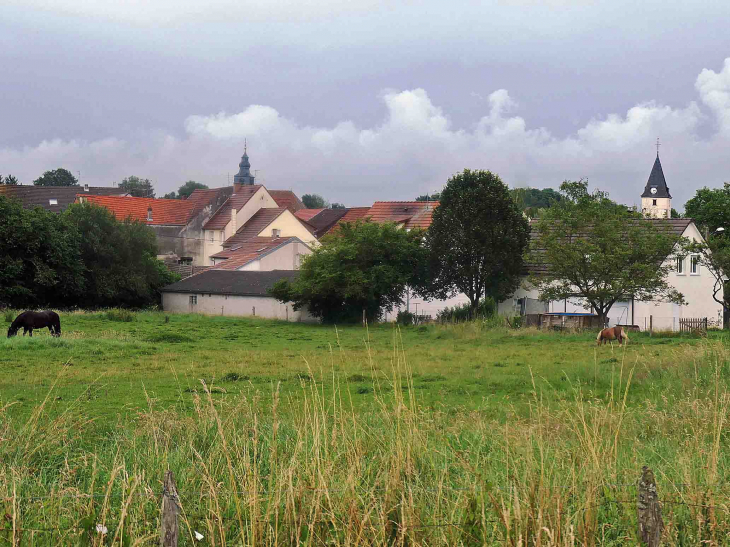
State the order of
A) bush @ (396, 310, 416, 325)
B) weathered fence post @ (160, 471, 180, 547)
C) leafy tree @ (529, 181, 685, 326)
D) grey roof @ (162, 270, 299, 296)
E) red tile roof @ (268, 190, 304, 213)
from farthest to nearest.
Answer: red tile roof @ (268, 190, 304, 213)
grey roof @ (162, 270, 299, 296)
bush @ (396, 310, 416, 325)
leafy tree @ (529, 181, 685, 326)
weathered fence post @ (160, 471, 180, 547)

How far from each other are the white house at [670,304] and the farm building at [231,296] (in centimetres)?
1223

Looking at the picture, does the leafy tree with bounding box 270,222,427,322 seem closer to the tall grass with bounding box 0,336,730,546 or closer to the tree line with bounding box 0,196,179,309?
the tree line with bounding box 0,196,179,309

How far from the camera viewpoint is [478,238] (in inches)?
1689

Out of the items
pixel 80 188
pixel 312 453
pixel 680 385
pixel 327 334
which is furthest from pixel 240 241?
pixel 312 453

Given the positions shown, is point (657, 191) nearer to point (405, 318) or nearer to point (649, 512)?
point (405, 318)

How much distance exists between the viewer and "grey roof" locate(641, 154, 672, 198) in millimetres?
130500

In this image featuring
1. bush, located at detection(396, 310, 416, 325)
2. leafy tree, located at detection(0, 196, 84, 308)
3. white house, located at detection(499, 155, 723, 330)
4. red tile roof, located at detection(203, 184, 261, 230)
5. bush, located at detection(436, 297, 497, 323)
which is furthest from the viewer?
red tile roof, located at detection(203, 184, 261, 230)

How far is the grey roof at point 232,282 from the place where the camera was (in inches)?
1940

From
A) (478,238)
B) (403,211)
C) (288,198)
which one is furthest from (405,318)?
(288,198)

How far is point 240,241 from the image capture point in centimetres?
7331

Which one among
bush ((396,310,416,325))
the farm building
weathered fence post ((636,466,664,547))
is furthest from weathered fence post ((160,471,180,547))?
the farm building

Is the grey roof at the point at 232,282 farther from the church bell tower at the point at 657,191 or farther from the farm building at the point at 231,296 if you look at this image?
the church bell tower at the point at 657,191

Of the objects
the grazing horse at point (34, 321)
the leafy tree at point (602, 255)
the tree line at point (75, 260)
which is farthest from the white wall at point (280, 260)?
the grazing horse at point (34, 321)

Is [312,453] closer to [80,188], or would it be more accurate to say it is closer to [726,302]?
[726,302]
